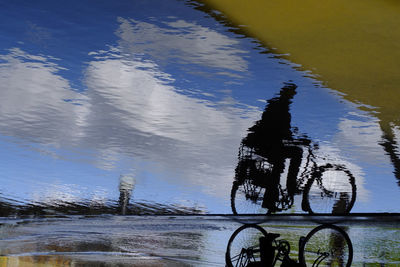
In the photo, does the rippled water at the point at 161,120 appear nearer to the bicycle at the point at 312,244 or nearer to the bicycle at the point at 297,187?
the bicycle at the point at 297,187

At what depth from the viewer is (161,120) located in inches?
88.7

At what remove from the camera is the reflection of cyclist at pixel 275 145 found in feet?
7.11

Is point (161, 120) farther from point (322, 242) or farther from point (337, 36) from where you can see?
point (322, 242)

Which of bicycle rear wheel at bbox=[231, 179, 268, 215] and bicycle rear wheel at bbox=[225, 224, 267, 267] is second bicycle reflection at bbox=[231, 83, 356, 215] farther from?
bicycle rear wheel at bbox=[225, 224, 267, 267]

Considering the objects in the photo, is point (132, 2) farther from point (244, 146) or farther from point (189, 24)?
point (244, 146)

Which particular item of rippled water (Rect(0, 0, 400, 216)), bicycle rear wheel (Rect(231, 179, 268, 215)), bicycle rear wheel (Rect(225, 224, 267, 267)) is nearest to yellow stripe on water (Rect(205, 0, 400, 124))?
rippled water (Rect(0, 0, 400, 216))

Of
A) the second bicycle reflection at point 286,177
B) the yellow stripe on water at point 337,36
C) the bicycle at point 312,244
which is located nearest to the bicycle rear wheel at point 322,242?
the bicycle at point 312,244

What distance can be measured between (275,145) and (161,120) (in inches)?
23.1

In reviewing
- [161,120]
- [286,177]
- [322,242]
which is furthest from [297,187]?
[161,120]

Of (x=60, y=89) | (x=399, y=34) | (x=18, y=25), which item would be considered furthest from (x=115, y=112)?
(x=399, y=34)

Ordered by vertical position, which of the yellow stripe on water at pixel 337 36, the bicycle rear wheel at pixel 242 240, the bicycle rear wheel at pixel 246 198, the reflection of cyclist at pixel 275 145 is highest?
the yellow stripe on water at pixel 337 36

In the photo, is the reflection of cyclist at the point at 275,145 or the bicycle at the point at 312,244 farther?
the bicycle at the point at 312,244

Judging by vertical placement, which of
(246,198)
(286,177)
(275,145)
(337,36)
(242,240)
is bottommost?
(242,240)

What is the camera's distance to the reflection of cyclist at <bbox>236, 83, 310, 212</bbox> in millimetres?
2168
